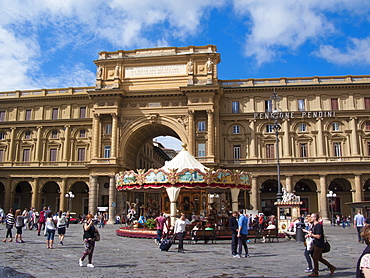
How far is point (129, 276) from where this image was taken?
33.6ft

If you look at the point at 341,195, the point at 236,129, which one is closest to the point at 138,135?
the point at 236,129

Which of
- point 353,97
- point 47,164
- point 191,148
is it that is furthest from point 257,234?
point 47,164

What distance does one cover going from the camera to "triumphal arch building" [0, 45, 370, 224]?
42594 mm

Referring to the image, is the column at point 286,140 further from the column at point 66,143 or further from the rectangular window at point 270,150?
the column at point 66,143

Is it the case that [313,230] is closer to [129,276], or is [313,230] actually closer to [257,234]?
[129,276]

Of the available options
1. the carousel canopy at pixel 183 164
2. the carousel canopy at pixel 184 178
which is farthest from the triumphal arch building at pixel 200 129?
the carousel canopy at pixel 184 178

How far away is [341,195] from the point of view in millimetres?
44812

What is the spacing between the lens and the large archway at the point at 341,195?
4428cm

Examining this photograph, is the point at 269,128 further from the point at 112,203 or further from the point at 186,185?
the point at 186,185

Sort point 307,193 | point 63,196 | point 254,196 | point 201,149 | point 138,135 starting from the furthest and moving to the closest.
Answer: point 138,135 → point 63,196 → point 307,193 → point 201,149 → point 254,196

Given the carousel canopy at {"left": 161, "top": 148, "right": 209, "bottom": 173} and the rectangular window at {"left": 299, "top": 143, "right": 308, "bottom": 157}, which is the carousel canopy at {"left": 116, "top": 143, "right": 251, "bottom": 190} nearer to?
the carousel canopy at {"left": 161, "top": 148, "right": 209, "bottom": 173}

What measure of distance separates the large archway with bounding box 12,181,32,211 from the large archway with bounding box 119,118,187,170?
14.3m

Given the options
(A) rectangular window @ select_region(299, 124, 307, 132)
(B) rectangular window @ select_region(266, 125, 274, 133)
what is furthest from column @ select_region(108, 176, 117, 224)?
(A) rectangular window @ select_region(299, 124, 307, 132)

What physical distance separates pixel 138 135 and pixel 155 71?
7954 millimetres
